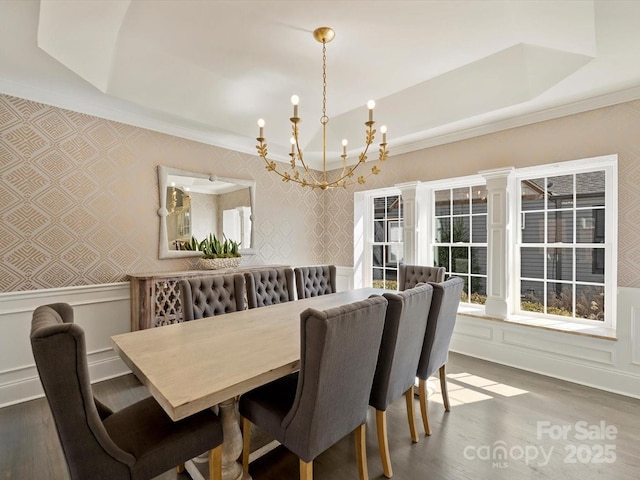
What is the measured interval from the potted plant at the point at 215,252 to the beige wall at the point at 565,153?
2.36 meters

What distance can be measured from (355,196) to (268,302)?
2513mm

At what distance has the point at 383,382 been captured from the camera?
1.76 m

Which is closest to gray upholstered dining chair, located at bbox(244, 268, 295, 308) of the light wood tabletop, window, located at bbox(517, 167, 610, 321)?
the light wood tabletop

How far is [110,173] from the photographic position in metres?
3.13

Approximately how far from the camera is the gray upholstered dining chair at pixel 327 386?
4.26ft

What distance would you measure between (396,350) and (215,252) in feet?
8.57

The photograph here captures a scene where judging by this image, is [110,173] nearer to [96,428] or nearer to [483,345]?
[96,428]

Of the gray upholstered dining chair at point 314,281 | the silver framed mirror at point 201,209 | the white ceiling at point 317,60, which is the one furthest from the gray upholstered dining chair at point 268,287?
the white ceiling at point 317,60

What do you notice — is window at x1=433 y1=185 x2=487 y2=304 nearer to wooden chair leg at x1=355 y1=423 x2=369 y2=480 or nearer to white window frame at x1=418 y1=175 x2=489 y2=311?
white window frame at x1=418 y1=175 x2=489 y2=311

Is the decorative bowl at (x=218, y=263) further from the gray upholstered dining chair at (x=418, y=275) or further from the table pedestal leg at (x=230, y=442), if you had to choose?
the table pedestal leg at (x=230, y=442)

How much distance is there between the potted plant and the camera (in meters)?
3.61

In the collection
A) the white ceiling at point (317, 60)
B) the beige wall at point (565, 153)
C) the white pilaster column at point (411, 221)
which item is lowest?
the white pilaster column at point (411, 221)

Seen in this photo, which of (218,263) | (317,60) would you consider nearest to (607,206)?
(317,60)

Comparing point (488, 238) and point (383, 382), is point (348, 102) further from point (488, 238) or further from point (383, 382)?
point (383, 382)
